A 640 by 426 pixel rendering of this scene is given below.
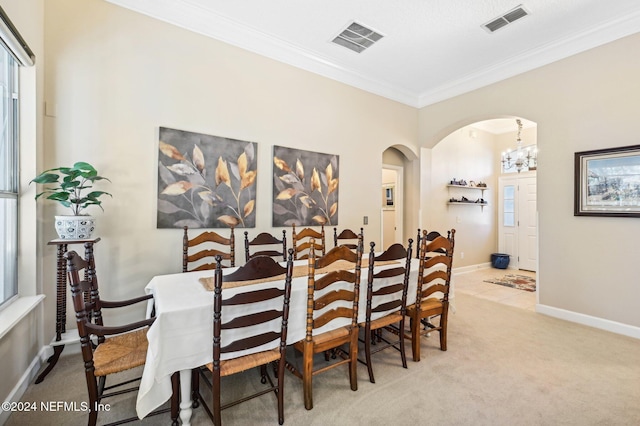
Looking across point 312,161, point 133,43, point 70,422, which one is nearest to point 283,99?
point 312,161

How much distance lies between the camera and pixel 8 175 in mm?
2168

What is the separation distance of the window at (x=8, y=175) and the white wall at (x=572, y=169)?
17.4ft

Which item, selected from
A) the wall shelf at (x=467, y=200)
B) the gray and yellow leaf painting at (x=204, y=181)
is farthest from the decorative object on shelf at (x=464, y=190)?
the gray and yellow leaf painting at (x=204, y=181)

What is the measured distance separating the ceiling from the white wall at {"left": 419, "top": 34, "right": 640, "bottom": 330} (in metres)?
0.26

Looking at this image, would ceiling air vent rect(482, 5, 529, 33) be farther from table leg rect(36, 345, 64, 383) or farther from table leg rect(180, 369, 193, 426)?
table leg rect(36, 345, 64, 383)

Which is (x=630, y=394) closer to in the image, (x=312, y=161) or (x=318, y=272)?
(x=318, y=272)

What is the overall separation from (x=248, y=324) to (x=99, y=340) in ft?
4.01

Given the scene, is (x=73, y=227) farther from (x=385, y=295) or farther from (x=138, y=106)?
(x=385, y=295)

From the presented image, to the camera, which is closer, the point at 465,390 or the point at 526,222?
the point at 465,390

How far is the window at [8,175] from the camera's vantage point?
209 centimetres

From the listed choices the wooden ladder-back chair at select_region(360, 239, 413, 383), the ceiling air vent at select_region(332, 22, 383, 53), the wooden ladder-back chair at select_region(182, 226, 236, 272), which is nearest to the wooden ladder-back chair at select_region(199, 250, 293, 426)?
the wooden ladder-back chair at select_region(360, 239, 413, 383)

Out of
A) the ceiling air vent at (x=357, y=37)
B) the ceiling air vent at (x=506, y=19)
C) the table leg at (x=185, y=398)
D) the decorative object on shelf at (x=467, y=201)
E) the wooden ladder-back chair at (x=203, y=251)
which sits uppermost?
the ceiling air vent at (x=357, y=37)

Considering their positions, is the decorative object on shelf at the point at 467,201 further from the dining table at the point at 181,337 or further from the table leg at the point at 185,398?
the table leg at the point at 185,398

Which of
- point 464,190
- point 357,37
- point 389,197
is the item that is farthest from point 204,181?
point 464,190
